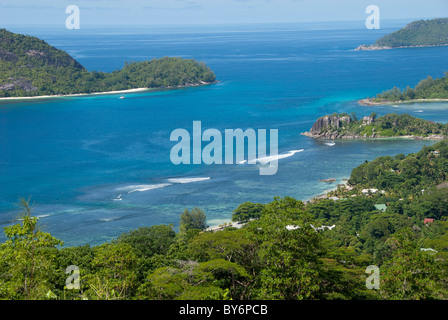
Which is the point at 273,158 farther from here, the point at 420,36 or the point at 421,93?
the point at 420,36

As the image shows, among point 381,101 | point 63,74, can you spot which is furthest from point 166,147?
point 63,74

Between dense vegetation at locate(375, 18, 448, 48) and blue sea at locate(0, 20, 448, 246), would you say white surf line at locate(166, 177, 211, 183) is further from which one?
dense vegetation at locate(375, 18, 448, 48)

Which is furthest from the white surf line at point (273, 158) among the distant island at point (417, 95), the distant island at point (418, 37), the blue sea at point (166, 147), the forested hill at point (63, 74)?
the distant island at point (418, 37)

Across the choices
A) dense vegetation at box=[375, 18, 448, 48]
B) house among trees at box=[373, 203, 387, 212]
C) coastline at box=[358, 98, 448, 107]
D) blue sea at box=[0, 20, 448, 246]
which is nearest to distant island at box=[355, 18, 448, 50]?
dense vegetation at box=[375, 18, 448, 48]

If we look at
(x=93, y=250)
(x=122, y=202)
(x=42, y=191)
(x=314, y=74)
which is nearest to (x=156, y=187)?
(x=122, y=202)

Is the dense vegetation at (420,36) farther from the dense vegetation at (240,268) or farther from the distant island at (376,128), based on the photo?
the dense vegetation at (240,268)

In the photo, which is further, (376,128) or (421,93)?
(421,93)
